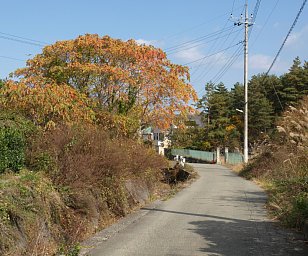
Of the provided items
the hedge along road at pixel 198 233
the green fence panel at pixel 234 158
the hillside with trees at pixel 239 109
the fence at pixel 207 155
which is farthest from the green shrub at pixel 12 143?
the hillside with trees at pixel 239 109

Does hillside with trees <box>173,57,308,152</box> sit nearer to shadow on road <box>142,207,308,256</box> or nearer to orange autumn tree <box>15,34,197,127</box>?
orange autumn tree <box>15,34,197,127</box>

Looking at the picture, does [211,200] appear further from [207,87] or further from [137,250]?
[207,87]

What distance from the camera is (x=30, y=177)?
8805 millimetres

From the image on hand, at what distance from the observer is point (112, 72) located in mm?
19938

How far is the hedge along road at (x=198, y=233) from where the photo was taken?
328 inches

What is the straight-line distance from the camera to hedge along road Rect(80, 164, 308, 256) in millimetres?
8320

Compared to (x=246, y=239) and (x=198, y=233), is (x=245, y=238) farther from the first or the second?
(x=198, y=233)

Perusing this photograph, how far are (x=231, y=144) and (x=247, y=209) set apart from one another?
47.7m

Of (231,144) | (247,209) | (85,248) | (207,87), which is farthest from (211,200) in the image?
(207,87)

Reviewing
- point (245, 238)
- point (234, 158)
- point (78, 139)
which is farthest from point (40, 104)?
point (234, 158)

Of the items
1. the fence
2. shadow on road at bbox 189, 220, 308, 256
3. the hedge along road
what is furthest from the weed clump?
the fence

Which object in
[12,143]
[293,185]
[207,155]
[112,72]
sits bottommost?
[293,185]

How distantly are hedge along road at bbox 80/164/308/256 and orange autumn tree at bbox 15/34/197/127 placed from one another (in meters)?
7.78

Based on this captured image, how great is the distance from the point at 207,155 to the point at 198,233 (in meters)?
50.9
